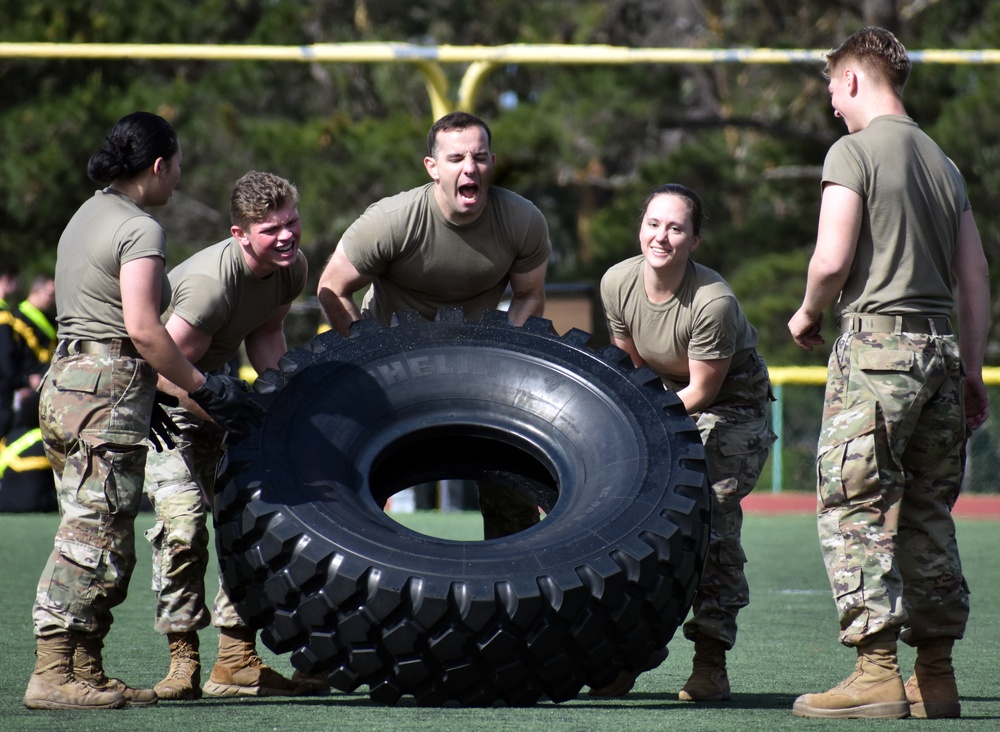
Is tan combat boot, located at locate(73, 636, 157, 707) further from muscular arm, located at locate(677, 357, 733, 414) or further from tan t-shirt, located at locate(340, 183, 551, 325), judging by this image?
muscular arm, located at locate(677, 357, 733, 414)

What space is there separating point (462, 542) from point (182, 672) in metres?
1.13

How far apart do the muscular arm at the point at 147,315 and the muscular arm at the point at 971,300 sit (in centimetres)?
229

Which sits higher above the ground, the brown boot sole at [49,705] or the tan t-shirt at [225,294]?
the tan t-shirt at [225,294]

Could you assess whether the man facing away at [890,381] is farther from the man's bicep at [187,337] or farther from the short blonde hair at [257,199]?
the man's bicep at [187,337]

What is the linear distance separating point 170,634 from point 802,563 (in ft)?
16.9

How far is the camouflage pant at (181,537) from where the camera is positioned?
4.82 meters

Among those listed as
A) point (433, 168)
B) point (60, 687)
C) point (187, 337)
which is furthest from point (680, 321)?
point (60, 687)

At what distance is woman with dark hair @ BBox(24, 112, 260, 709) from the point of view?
4.28m

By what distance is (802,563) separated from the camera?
9102 millimetres

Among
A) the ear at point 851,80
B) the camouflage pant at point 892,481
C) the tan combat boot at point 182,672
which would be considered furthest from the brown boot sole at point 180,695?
the ear at point 851,80

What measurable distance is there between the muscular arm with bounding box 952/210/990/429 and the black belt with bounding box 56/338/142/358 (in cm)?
243

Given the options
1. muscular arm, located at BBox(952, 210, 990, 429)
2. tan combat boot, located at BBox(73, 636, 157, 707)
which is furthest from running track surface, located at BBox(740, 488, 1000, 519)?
tan combat boot, located at BBox(73, 636, 157, 707)

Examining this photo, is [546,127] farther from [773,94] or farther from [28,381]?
[28,381]

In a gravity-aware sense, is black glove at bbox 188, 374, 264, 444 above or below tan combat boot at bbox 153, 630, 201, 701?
above
